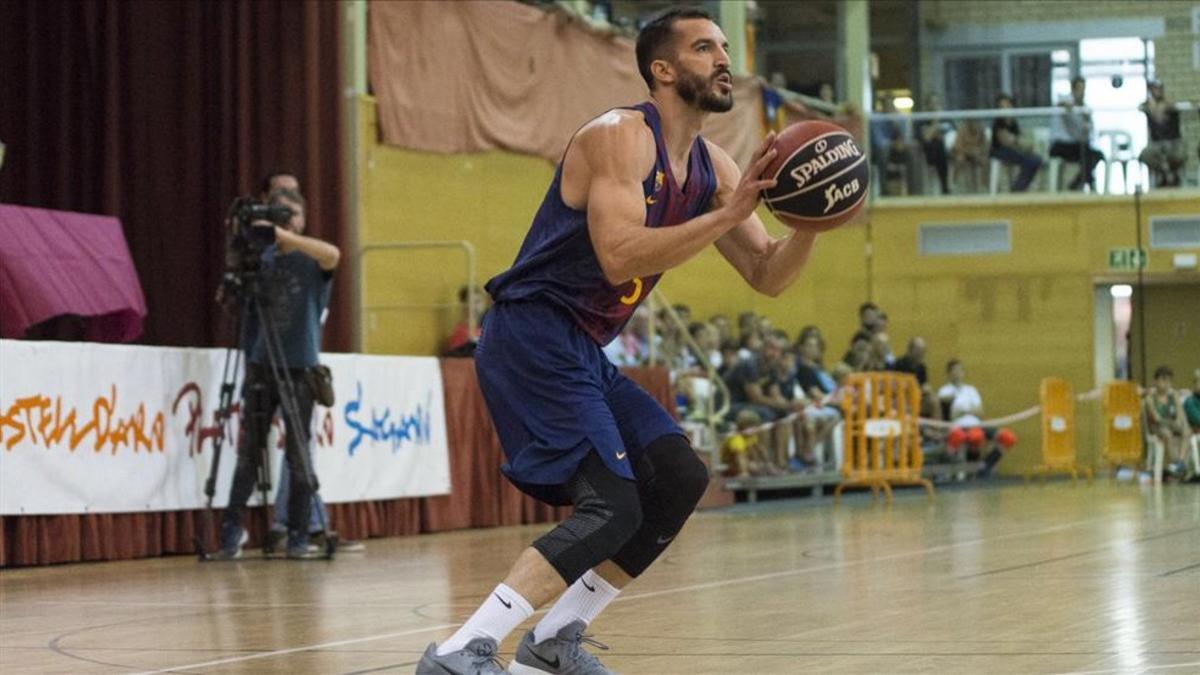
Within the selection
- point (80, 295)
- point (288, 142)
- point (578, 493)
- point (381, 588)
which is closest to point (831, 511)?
point (288, 142)

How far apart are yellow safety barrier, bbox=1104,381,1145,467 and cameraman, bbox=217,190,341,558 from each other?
46.8 feet

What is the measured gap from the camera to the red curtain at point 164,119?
49.6ft

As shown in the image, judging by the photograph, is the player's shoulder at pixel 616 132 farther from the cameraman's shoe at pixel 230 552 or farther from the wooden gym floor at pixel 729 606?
the cameraman's shoe at pixel 230 552

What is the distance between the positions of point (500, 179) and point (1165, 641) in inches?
540

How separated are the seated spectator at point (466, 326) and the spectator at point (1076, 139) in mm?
11359

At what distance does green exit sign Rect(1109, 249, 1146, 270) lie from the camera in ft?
89.1

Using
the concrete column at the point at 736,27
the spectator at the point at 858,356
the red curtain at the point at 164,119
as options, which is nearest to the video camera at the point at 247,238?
the red curtain at the point at 164,119

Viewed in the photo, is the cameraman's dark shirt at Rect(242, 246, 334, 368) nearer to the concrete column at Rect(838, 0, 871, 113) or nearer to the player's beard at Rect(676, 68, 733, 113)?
the player's beard at Rect(676, 68, 733, 113)

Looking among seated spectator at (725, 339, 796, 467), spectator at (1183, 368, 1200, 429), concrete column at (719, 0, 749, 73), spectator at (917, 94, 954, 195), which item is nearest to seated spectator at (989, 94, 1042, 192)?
spectator at (917, 94, 954, 195)

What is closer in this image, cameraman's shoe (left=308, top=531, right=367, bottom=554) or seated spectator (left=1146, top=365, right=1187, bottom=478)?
cameraman's shoe (left=308, top=531, right=367, bottom=554)

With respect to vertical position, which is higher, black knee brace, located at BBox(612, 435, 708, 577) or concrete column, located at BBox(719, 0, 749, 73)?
concrete column, located at BBox(719, 0, 749, 73)

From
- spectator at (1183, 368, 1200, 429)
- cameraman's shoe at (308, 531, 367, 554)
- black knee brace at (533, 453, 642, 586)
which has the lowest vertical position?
cameraman's shoe at (308, 531, 367, 554)

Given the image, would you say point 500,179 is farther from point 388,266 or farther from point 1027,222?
point 1027,222

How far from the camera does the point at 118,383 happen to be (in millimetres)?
11164
